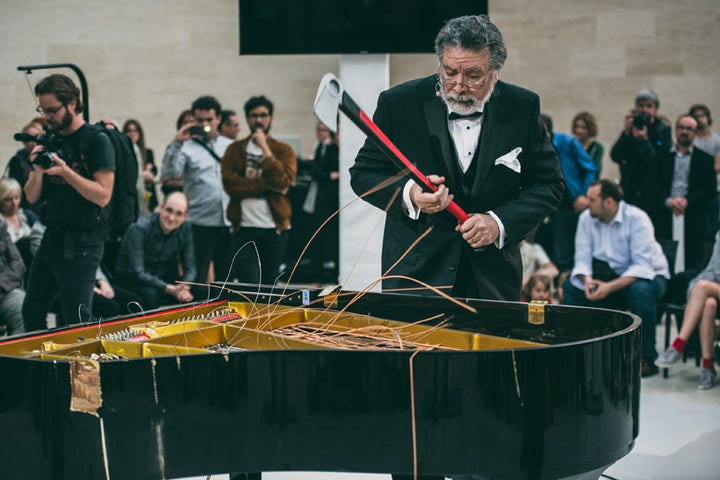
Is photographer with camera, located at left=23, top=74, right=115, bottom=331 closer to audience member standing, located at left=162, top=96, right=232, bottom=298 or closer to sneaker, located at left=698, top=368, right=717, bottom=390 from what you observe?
audience member standing, located at left=162, top=96, right=232, bottom=298

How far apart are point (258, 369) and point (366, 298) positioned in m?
0.66

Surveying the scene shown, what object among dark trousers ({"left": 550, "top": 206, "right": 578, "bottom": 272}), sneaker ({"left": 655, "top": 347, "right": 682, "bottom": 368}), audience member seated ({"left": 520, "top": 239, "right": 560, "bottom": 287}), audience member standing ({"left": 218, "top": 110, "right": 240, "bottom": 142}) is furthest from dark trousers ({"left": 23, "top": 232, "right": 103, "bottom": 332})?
dark trousers ({"left": 550, "top": 206, "right": 578, "bottom": 272})

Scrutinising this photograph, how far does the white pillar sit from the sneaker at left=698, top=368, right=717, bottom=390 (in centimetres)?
179

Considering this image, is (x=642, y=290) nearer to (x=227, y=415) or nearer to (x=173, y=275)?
(x=173, y=275)

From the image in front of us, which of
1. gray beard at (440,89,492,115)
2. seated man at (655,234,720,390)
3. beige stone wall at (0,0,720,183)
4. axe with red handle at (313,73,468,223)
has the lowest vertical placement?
seated man at (655,234,720,390)

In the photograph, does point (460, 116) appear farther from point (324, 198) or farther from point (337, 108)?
point (324, 198)

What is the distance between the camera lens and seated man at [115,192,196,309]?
5.68 metres

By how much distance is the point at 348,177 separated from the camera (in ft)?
17.9

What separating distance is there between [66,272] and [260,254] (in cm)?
200

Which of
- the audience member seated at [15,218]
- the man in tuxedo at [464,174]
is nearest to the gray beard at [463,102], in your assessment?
the man in tuxedo at [464,174]

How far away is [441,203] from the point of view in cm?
259

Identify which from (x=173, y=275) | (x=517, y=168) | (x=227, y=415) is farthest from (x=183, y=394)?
(x=173, y=275)

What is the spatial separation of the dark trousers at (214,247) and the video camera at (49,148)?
6.63 ft

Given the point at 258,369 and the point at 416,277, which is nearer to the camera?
the point at 258,369
